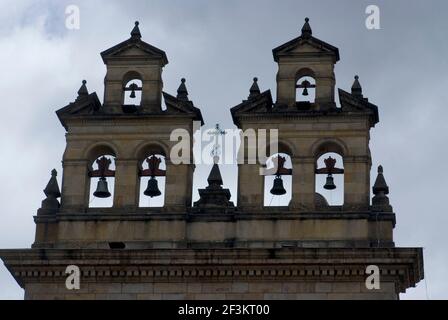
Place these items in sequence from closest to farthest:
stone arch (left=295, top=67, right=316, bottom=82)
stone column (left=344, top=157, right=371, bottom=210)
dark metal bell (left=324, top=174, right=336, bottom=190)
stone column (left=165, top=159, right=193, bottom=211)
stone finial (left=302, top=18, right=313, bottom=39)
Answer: stone column (left=344, top=157, right=371, bottom=210)
stone column (left=165, top=159, right=193, bottom=211)
dark metal bell (left=324, top=174, right=336, bottom=190)
stone arch (left=295, top=67, right=316, bottom=82)
stone finial (left=302, top=18, right=313, bottom=39)

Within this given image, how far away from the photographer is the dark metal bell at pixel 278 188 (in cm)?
5869

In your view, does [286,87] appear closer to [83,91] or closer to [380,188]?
[380,188]

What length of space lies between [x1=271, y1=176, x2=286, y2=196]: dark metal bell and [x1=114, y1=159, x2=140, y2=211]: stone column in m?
3.36

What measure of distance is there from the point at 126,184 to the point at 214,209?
2.34m

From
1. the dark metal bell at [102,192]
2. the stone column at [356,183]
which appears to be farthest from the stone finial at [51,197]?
the stone column at [356,183]

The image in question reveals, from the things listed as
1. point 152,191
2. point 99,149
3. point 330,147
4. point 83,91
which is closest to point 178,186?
point 152,191

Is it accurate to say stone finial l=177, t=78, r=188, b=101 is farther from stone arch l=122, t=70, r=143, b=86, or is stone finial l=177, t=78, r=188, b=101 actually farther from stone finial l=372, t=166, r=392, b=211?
stone finial l=372, t=166, r=392, b=211

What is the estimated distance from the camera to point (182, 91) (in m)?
59.6

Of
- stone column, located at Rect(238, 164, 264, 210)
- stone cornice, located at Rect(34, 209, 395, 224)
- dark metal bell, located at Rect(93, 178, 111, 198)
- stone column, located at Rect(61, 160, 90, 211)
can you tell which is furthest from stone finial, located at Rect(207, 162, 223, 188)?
stone column, located at Rect(61, 160, 90, 211)

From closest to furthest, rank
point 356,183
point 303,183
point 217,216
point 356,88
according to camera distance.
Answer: point 217,216
point 356,183
point 303,183
point 356,88

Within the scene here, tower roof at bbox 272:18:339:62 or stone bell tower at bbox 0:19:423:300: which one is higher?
tower roof at bbox 272:18:339:62

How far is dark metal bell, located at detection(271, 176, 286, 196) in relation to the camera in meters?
58.7
